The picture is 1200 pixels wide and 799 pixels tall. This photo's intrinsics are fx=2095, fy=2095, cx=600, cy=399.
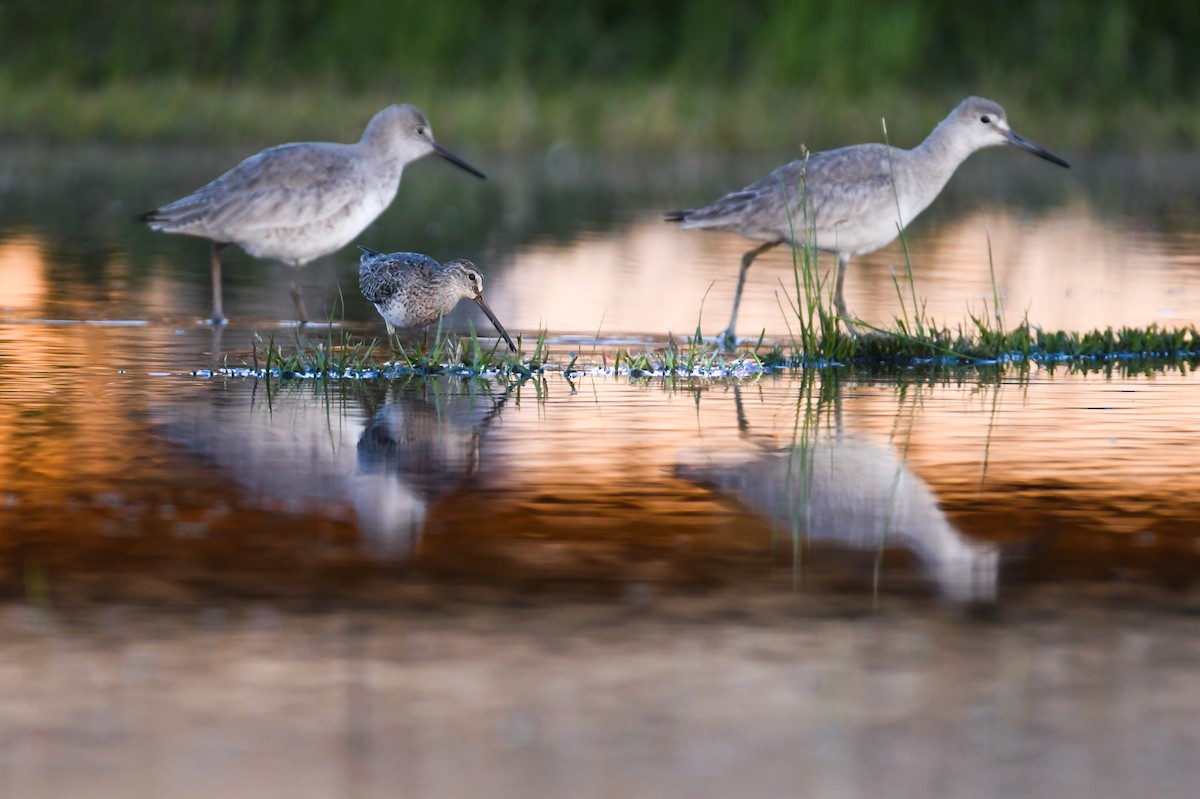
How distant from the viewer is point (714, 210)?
1130 cm

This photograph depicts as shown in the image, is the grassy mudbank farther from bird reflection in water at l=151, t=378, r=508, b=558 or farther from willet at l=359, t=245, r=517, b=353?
bird reflection in water at l=151, t=378, r=508, b=558

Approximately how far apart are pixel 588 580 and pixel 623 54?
2387cm

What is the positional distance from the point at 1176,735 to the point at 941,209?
666 inches

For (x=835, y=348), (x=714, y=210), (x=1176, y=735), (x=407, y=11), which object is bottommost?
(x=1176, y=735)

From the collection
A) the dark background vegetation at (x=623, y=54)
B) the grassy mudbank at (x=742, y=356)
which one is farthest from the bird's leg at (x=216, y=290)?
the dark background vegetation at (x=623, y=54)

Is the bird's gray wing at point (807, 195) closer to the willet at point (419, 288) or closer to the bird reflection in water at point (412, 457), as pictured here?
the willet at point (419, 288)

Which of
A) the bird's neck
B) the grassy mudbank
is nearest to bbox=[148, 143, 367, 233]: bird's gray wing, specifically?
the grassy mudbank

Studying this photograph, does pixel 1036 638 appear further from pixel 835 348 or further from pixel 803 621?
pixel 835 348

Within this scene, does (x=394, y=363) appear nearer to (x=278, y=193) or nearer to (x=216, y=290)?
(x=278, y=193)

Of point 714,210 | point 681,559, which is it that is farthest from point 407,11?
point 681,559

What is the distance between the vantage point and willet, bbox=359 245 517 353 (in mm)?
9719

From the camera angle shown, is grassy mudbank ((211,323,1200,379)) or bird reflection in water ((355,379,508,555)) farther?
grassy mudbank ((211,323,1200,379))

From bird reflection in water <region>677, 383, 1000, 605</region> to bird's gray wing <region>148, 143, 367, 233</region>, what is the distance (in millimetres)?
4215

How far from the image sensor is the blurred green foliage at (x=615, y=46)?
26266mm
